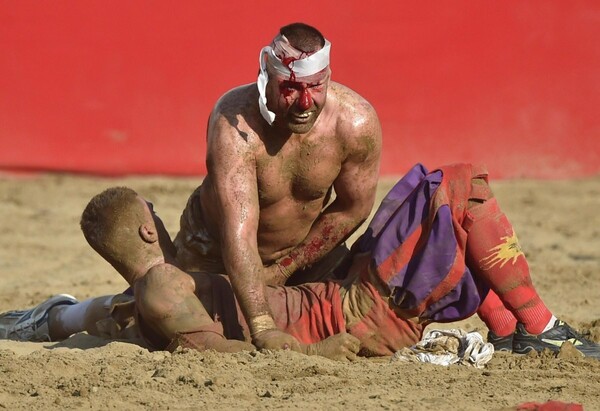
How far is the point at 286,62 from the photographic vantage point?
4.74 m

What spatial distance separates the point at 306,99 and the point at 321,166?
35 cm

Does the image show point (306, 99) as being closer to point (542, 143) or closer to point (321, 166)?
point (321, 166)

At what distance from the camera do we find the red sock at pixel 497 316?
16.7 ft

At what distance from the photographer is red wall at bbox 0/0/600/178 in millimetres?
9312

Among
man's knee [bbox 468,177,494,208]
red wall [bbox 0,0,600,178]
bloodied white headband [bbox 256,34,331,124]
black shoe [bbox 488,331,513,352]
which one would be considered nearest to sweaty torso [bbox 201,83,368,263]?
bloodied white headband [bbox 256,34,331,124]

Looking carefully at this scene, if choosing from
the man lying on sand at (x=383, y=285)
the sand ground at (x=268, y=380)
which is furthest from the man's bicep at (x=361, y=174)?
the sand ground at (x=268, y=380)

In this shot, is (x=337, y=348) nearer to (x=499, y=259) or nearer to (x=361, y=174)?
(x=499, y=259)

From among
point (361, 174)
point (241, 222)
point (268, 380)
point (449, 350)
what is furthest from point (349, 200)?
point (268, 380)

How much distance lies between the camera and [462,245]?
471 cm

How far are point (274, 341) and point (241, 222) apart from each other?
49 centimetres

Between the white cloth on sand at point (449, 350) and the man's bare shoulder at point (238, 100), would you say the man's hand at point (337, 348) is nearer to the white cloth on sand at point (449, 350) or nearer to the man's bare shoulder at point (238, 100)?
the white cloth on sand at point (449, 350)

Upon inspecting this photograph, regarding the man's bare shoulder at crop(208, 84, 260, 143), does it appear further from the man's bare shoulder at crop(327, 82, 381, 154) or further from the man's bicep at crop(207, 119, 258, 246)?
the man's bare shoulder at crop(327, 82, 381, 154)

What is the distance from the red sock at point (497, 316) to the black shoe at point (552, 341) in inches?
7.3

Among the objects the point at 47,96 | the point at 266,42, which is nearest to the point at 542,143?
the point at 266,42
